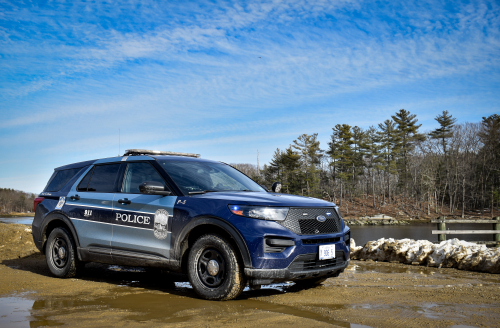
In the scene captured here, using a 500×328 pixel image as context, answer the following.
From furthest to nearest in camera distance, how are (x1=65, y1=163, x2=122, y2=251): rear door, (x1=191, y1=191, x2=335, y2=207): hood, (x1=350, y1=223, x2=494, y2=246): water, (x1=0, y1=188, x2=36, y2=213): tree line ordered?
(x1=0, y1=188, x2=36, y2=213): tree line, (x1=350, y1=223, x2=494, y2=246): water, (x1=65, y1=163, x2=122, y2=251): rear door, (x1=191, y1=191, x2=335, y2=207): hood

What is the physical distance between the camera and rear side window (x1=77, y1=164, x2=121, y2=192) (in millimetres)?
6285

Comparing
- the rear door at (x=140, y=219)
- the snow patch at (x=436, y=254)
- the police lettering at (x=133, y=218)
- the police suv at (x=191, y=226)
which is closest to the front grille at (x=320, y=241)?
the police suv at (x=191, y=226)

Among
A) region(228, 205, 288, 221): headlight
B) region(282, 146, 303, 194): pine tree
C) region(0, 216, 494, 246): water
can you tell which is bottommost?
region(0, 216, 494, 246): water

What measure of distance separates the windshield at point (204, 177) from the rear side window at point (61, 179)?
2.16 meters

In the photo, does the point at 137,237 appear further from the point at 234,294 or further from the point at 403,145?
the point at 403,145

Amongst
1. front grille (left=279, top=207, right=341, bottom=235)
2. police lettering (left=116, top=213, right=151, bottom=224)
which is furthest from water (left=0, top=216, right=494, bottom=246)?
police lettering (left=116, top=213, right=151, bottom=224)

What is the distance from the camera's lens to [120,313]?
4.25 m

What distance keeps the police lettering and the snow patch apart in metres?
5.74

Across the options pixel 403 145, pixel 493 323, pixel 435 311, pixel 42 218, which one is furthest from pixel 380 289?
pixel 403 145

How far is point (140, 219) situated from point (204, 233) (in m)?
1.03

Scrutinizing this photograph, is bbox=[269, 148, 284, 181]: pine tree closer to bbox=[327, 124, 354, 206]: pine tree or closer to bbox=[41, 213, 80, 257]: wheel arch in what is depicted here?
bbox=[327, 124, 354, 206]: pine tree

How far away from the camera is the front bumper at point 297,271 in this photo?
15.0ft

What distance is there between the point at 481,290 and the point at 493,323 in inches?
74.1

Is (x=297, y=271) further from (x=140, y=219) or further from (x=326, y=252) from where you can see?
(x=140, y=219)
